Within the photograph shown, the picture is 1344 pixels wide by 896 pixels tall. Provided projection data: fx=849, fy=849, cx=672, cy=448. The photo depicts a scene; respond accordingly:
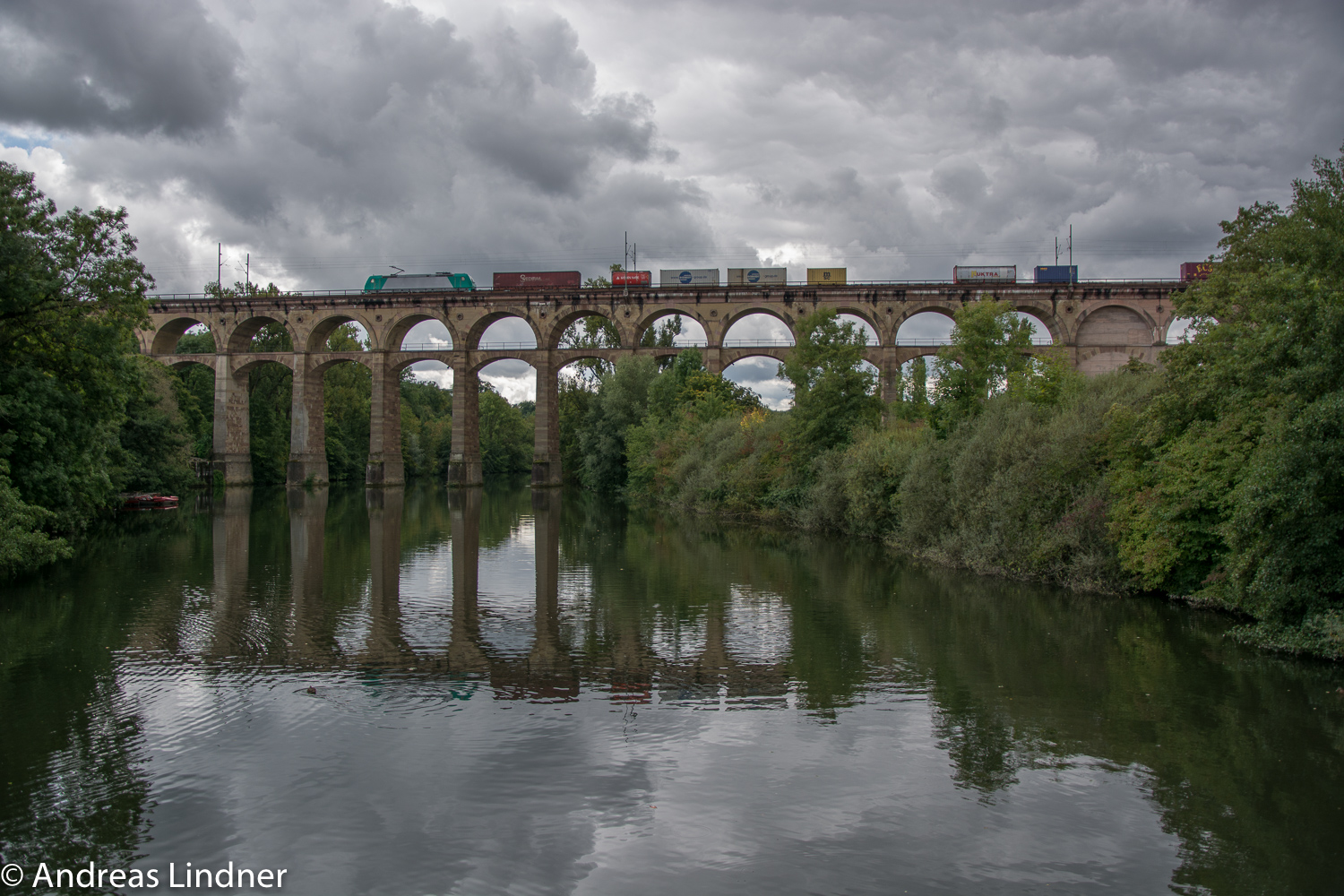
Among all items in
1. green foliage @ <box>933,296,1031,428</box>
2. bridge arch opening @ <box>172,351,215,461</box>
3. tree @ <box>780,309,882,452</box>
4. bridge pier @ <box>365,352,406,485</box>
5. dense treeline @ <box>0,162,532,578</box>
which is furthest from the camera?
bridge arch opening @ <box>172,351,215,461</box>

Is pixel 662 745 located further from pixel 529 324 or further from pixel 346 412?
pixel 346 412

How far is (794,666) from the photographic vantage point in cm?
987

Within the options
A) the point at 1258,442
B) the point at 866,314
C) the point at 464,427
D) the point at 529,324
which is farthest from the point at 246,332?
the point at 1258,442

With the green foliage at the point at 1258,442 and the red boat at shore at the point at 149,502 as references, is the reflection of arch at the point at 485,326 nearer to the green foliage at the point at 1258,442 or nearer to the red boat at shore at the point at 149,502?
the red boat at shore at the point at 149,502

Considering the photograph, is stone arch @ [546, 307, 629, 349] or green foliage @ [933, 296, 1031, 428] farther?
stone arch @ [546, 307, 629, 349]

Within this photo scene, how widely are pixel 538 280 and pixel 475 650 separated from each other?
145ft

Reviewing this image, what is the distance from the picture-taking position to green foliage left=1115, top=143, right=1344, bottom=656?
987cm

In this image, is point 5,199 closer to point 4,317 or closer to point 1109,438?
point 4,317

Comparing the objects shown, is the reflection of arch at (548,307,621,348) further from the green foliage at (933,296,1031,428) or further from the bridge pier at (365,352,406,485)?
the green foliage at (933,296,1031,428)

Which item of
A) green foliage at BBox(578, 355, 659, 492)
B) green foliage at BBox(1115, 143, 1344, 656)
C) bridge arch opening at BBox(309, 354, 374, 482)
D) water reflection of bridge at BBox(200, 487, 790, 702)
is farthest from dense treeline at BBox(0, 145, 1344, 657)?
bridge arch opening at BBox(309, 354, 374, 482)

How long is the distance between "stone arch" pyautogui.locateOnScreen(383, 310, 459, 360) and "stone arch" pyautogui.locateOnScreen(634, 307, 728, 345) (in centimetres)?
1097

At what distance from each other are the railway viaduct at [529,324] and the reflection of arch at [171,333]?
10 centimetres

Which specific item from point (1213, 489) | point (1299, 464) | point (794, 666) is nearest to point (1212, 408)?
point (1213, 489)

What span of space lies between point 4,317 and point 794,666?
15.7m
